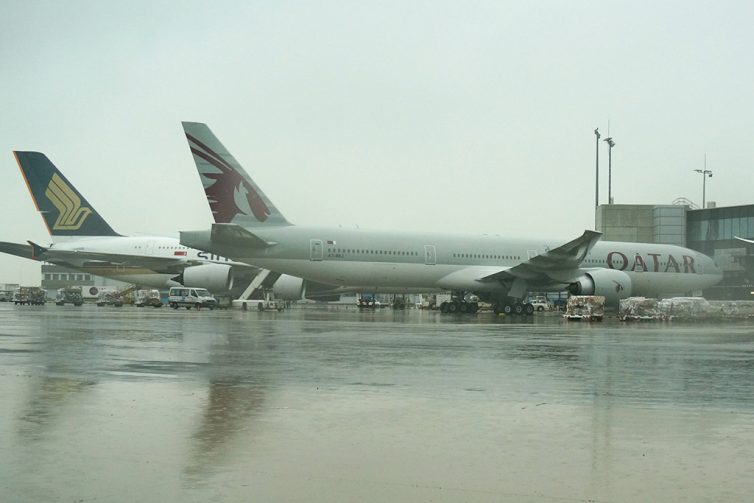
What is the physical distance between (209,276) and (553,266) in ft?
73.2

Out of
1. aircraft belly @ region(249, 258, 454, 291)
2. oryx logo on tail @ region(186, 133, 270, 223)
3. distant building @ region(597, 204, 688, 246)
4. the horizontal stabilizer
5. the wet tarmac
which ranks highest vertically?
distant building @ region(597, 204, 688, 246)

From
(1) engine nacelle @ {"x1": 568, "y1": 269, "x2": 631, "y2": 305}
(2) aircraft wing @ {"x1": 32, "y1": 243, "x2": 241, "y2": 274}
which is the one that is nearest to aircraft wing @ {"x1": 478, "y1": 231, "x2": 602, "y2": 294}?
(1) engine nacelle @ {"x1": 568, "y1": 269, "x2": 631, "y2": 305}

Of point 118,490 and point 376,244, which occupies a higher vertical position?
point 376,244

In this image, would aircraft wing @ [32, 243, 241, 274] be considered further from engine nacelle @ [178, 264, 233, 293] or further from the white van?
engine nacelle @ [178, 264, 233, 293]

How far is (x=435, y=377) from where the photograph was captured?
1156 cm

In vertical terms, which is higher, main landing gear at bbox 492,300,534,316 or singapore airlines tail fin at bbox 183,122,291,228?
singapore airlines tail fin at bbox 183,122,291,228

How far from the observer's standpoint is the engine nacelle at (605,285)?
135 feet

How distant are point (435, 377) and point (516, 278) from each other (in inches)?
1270

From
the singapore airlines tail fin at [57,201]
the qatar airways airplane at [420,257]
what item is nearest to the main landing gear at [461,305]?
the qatar airways airplane at [420,257]

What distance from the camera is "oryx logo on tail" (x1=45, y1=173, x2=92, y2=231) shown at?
59.2m

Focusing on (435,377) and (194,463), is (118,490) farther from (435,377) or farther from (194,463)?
(435,377)

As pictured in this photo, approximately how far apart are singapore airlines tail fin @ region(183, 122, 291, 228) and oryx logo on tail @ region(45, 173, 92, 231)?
25961mm

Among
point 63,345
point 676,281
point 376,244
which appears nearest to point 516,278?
point 376,244

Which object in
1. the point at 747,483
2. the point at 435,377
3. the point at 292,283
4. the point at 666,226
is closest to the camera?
the point at 747,483
